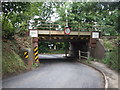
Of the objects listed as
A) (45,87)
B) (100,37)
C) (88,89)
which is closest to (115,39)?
(100,37)

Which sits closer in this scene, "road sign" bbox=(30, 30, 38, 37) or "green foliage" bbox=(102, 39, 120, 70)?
"green foliage" bbox=(102, 39, 120, 70)

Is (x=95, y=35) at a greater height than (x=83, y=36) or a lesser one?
greater

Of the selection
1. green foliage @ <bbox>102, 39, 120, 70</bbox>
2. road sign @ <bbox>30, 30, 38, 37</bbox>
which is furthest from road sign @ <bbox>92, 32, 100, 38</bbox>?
road sign @ <bbox>30, 30, 38, 37</bbox>

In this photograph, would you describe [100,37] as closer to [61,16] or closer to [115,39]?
[115,39]

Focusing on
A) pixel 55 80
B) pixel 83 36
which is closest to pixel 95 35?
pixel 83 36

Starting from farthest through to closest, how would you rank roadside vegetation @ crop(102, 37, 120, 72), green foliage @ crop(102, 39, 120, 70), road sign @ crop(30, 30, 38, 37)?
road sign @ crop(30, 30, 38, 37) → green foliage @ crop(102, 39, 120, 70) → roadside vegetation @ crop(102, 37, 120, 72)

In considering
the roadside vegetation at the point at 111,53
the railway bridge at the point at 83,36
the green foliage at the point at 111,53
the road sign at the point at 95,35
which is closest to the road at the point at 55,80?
the roadside vegetation at the point at 111,53

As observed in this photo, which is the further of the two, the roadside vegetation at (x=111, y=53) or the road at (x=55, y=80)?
the roadside vegetation at (x=111, y=53)

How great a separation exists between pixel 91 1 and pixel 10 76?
6.50 meters

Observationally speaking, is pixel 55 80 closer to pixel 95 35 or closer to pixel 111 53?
pixel 111 53

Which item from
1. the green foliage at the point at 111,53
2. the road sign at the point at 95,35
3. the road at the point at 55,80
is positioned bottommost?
the road at the point at 55,80

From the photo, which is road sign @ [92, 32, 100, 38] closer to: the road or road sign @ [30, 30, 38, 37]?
road sign @ [30, 30, 38, 37]

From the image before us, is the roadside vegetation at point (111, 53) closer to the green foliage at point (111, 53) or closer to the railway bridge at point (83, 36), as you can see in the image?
the green foliage at point (111, 53)

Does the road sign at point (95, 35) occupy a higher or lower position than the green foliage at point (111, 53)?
higher
